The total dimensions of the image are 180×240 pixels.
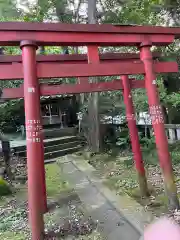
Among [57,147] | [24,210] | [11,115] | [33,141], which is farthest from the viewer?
[11,115]

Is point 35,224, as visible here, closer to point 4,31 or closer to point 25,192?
point 4,31

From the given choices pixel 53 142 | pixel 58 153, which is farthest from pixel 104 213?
pixel 53 142

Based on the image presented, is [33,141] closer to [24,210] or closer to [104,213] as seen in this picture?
[104,213]

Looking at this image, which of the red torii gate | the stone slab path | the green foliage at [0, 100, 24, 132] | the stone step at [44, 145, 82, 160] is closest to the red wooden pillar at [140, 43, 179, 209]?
the red torii gate

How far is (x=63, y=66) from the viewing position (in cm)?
411

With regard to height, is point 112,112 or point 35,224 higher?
point 112,112

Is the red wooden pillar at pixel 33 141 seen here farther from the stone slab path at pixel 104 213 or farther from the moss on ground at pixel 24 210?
the stone slab path at pixel 104 213

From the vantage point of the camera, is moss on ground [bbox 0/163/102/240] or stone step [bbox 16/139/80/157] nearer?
moss on ground [bbox 0/163/102/240]

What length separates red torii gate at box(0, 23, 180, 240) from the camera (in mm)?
3879

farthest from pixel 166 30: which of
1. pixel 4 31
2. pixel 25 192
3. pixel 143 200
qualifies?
pixel 25 192

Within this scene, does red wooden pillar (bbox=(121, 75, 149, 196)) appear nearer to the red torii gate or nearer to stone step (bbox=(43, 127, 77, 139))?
the red torii gate

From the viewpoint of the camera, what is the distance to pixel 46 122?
776 inches

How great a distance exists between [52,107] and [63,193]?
13842mm

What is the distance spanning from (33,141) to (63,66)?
1181mm
